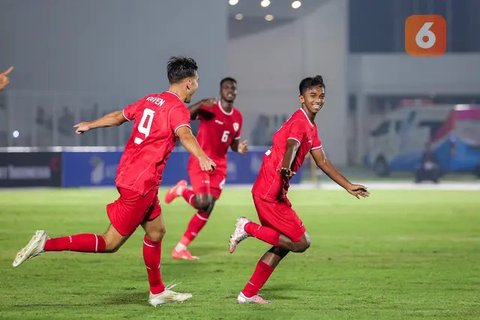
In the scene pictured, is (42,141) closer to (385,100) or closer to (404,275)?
(385,100)

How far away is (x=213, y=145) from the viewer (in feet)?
54.4

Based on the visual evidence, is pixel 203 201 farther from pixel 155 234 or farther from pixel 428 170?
pixel 428 170

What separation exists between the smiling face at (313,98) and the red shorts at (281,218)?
0.92m

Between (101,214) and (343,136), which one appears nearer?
(101,214)

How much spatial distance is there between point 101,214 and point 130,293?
12.4m

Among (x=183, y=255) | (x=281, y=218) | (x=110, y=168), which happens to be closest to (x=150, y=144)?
(x=281, y=218)

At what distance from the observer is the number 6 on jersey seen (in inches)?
416

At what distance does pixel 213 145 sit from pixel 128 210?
20.1ft

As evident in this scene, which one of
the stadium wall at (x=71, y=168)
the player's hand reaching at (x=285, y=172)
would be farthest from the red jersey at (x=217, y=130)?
the stadium wall at (x=71, y=168)

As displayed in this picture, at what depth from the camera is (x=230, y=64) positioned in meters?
54.0

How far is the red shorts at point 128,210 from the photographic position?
10547mm

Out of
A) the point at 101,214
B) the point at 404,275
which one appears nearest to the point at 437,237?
the point at 404,275

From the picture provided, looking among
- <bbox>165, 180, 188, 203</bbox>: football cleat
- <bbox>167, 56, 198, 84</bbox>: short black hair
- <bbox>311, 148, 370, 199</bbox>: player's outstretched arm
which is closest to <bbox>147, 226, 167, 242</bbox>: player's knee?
<bbox>167, 56, 198, 84</bbox>: short black hair

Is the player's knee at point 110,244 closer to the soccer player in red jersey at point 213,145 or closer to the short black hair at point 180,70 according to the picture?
the short black hair at point 180,70
